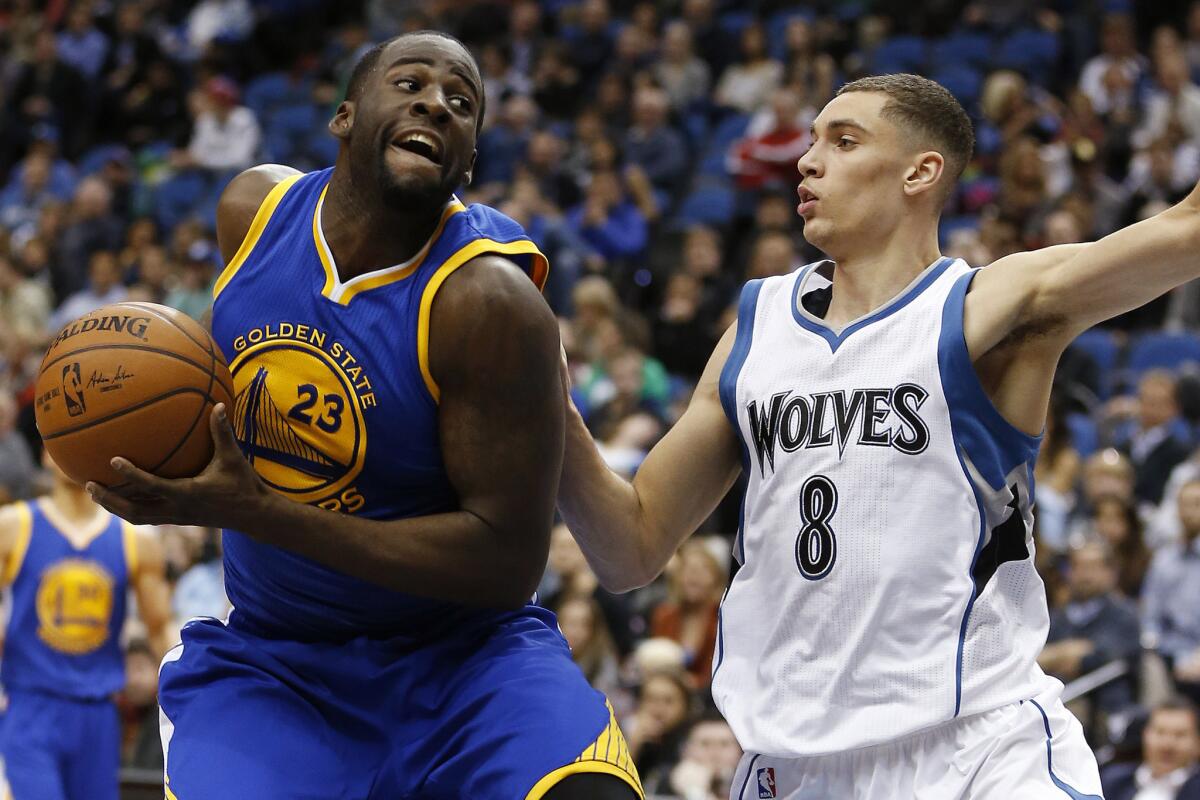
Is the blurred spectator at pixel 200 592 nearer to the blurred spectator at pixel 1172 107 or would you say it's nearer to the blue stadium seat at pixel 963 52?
the blurred spectator at pixel 1172 107

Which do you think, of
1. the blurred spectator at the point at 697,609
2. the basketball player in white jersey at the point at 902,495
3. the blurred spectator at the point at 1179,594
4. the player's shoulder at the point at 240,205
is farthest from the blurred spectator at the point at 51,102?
the basketball player in white jersey at the point at 902,495

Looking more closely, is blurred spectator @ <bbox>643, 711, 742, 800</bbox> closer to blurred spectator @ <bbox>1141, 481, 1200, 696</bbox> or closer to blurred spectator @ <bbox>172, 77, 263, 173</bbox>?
blurred spectator @ <bbox>1141, 481, 1200, 696</bbox>

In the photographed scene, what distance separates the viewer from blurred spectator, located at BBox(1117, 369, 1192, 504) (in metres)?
7.95

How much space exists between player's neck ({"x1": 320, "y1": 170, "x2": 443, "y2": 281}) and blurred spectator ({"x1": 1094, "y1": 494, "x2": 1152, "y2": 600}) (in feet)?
15.8

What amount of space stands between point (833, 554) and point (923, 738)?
375 millimetres

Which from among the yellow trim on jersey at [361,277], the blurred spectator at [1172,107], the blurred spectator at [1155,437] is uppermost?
the yellow trim on jersey at [361,277]

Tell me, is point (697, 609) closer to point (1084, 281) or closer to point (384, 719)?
point (384, 719)

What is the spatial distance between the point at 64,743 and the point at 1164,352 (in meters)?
5.84

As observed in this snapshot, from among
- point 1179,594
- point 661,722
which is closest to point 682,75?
point 1179,594

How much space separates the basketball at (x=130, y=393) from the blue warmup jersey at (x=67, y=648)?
405cm

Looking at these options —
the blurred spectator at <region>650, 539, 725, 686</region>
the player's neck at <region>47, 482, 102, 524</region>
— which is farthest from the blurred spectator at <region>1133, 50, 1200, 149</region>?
the player's neck at <region>47, 482, 102, 524</region>

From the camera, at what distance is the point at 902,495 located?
124 inches

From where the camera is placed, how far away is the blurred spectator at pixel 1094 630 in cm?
680

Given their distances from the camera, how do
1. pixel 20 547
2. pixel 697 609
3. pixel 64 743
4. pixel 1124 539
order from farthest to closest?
pixel 697 609 < pixel 1124 539 < pixel 20 547 < pixel 64 743
